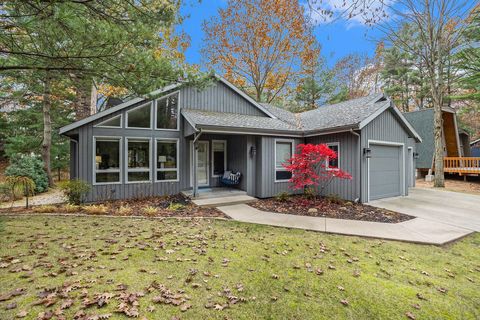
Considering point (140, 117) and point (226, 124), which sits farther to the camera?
point (140, 117)

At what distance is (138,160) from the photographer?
9.51 m

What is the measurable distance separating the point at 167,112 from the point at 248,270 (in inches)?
324

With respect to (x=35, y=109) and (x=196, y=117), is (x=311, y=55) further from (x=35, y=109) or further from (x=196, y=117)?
(x=35, y=109)

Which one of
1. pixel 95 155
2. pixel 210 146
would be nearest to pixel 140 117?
pixel 95 155

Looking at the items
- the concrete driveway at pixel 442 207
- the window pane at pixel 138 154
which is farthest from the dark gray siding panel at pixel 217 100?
the concrete driveway at pixel 442 207

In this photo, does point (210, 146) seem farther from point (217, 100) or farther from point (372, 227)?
point (372, 227)

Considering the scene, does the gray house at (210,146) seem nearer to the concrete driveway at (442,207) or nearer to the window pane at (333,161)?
the window pane at (333,161)

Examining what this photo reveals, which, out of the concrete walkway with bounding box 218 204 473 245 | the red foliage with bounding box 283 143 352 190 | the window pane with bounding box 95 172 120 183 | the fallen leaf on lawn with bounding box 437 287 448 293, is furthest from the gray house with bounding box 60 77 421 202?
the fallen leaf on lawn with bounding box 437 287 448 293

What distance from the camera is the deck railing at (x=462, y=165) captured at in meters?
15.1

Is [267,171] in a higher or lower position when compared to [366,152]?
lower

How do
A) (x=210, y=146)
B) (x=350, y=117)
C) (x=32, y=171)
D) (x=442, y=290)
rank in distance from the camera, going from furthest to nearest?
(x=210, y=146)
(x=32, y=171)
(x=350, y=117)
(x=442, y=290)

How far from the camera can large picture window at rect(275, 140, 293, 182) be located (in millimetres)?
10077

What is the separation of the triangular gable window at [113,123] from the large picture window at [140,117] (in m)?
0.33

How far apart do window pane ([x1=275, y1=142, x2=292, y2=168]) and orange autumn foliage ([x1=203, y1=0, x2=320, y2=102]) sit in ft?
35.5
